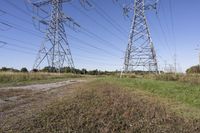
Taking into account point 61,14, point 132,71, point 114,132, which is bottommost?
point 114,132

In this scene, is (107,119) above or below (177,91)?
below

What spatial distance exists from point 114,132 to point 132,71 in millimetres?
31488

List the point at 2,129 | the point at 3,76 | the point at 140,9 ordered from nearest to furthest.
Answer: the point at 2,129
the point at 3,76
the point at 140,9

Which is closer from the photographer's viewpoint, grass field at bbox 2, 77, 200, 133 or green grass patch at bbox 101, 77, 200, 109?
grass field at bbox 2, 77, 200, 133

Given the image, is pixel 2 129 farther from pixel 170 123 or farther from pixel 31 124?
pixel 170 123

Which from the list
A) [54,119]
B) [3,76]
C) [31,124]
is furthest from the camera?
[3,76]

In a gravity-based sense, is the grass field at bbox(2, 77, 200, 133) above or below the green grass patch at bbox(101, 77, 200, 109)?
below

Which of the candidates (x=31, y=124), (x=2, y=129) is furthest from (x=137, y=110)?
(x=2, y=129)

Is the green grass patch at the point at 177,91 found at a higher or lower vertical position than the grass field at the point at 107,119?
higher

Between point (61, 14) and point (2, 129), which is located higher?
point (61, 14)

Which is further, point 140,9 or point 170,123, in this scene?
point 140,9

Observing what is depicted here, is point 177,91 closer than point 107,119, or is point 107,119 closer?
point 107,119

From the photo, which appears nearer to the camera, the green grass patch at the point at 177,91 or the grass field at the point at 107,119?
the grass field at the point at 107,119

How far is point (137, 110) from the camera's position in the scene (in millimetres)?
8086
